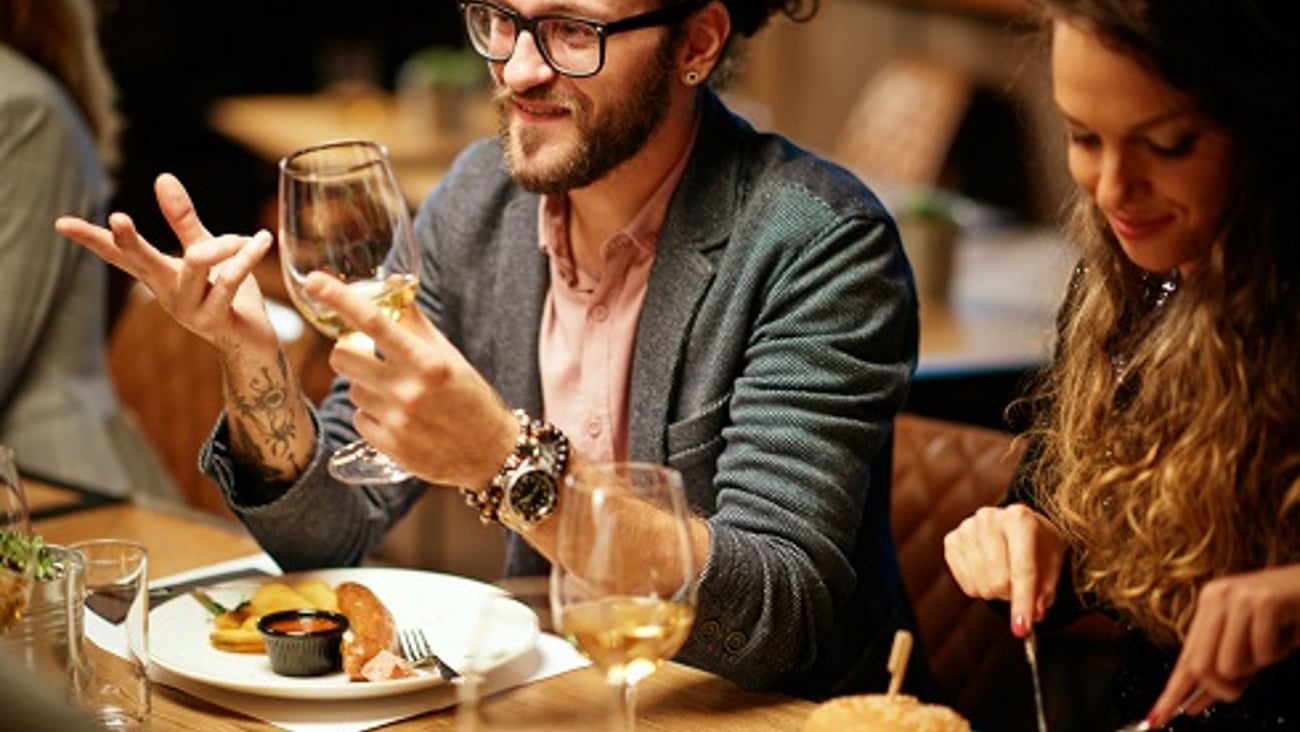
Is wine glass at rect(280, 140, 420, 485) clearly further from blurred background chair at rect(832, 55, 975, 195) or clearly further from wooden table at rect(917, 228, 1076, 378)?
blurred background chair at rect(832, 55, 975, 195)

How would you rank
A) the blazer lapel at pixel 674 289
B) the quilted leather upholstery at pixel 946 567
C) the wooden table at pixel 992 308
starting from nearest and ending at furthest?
1. the blazer lapel at pixel 674 289
2. the quilted leather upholstery at pixel 946 567
3. the wooden table at pixel 992 308

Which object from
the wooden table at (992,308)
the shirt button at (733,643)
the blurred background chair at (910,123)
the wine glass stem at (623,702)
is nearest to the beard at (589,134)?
the shirt button at (733,643)

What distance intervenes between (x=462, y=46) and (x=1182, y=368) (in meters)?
6.70

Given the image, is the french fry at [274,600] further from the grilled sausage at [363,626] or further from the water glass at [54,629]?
the water glass at [54,629]

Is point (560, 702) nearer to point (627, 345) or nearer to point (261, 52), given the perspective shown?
point (627, 345)

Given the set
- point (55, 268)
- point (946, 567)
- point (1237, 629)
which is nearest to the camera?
point (1237, 629)

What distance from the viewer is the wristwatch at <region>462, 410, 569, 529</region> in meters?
1.88

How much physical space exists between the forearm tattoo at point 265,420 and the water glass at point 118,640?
37cm

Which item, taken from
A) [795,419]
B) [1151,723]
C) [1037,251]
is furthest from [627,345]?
[1037,251]

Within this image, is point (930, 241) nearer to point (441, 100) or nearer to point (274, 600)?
point (441, 100)

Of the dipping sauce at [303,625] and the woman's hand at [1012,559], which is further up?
the woman's hand at [1012,559]

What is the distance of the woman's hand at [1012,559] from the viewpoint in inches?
71.5

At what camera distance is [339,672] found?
1.96 metres

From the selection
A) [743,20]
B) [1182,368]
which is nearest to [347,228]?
[743,20]
